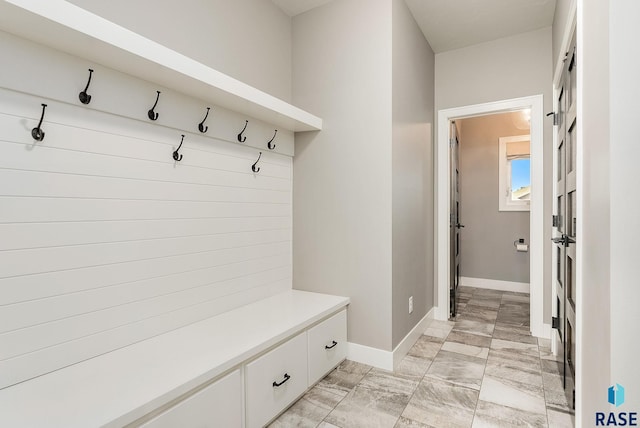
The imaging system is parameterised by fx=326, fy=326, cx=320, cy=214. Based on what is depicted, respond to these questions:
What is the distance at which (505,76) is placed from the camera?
3.06 meters

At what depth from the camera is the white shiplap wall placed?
122 cm

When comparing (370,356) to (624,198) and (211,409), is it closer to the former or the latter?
(211,409)

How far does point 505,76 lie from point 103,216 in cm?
341

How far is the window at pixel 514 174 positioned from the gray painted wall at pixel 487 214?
66 mm

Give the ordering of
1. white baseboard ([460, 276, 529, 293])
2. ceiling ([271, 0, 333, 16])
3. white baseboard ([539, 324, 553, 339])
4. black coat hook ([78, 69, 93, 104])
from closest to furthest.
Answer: black coat hook ([78, 69, 93, 104]) < ceiling ([271, 0, 333, 16]) < white baseboard ([539, 324, 553, 339]) < white baseboard ([460, 276, 529, 293])

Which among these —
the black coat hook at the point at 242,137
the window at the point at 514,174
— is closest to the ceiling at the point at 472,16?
the black coat hook at the point at 242,137

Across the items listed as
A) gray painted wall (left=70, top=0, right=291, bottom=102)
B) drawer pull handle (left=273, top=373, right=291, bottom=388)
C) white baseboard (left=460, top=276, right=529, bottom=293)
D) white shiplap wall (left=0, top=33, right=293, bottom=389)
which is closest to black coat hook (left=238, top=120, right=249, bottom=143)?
white shiplap wall (left=0, top=33, right=293, bottom=389)

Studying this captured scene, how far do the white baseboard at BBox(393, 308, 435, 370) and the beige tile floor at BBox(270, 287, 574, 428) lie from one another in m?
0.05

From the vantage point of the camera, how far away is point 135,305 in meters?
1.58

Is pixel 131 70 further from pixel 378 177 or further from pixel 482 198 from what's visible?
pixel 482 198

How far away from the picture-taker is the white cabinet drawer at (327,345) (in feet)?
6.69

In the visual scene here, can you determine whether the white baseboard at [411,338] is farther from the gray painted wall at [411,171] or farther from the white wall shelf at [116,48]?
the white wall shelf at [116,48]

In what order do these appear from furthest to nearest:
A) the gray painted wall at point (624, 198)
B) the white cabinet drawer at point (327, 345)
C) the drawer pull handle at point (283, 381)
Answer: the white cabinet drawer at point (327, 345) → the drawer pull handle at point (283, 381) → the gray painted wall at point (624, 198)

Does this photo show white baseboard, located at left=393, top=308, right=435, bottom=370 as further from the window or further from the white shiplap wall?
the window
